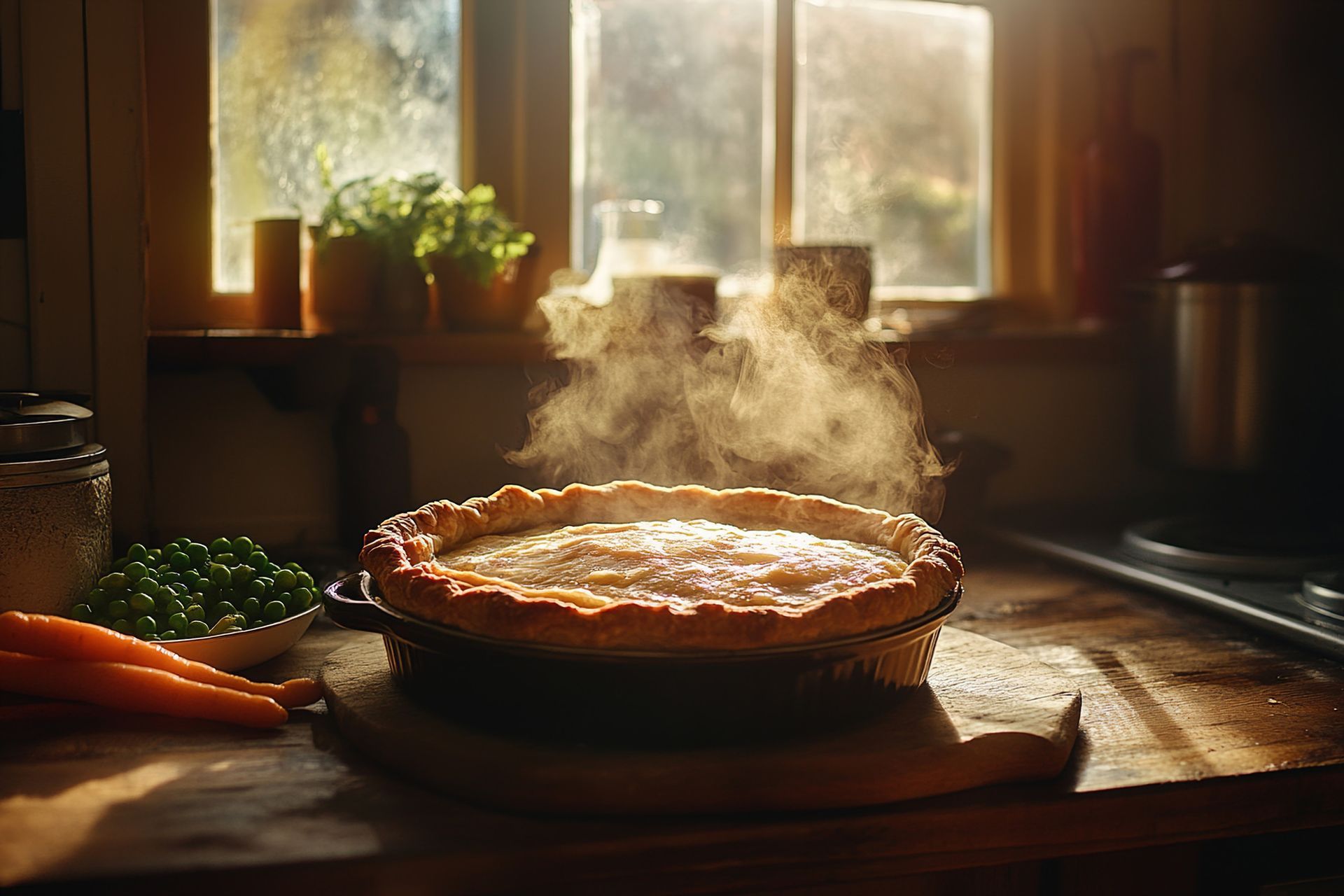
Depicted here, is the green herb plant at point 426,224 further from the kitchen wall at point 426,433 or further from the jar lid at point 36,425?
the jar lid at point 36,425

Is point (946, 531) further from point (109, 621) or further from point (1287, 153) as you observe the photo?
point (109, 621)

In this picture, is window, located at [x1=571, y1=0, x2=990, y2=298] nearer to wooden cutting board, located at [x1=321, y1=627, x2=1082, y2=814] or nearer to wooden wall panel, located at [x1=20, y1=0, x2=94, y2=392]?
wooden wall panel, located at [x1=20, y1=0, x2=94, y2=392]

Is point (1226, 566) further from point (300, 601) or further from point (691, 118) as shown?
point (300, 601)

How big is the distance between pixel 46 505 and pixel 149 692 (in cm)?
42

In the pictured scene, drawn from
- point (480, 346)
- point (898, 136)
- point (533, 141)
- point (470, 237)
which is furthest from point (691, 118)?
point (480, 346)

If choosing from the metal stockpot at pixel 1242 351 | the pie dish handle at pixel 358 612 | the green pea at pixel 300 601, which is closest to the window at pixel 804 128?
the metal stockpot at pixel 1242 351

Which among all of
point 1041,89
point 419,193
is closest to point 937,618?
point 419,193

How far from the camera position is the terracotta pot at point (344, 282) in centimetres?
246

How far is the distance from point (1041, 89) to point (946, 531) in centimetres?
136

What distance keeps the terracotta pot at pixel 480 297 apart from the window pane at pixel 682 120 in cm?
25

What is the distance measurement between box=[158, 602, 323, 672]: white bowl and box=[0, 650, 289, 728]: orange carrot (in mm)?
95

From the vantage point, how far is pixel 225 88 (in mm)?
2561

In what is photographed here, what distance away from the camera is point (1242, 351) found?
2.62 m

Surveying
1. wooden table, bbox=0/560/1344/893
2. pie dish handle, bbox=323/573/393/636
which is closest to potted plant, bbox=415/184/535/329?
pie dish handle, bbox=323/573/393/636
